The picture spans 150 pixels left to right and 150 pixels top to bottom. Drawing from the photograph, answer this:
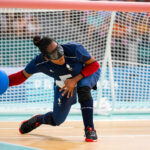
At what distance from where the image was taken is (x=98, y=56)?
5852mm

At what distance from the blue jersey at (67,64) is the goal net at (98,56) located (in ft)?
6.02

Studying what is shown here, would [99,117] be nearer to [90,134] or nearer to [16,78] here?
[90,134]

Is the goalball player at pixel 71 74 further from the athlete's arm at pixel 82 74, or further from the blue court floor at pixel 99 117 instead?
the blue court floor at pixel 99 117

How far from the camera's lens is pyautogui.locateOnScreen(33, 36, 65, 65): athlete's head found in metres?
3.21

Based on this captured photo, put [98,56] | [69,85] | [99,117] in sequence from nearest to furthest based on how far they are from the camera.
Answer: [69,85] → [99,117] → [98,56]

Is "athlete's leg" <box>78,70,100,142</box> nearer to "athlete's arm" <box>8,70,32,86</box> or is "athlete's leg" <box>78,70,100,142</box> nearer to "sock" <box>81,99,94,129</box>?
"sock" <box>81,99,94,129</box>

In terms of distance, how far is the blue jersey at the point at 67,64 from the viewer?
11.2 feet

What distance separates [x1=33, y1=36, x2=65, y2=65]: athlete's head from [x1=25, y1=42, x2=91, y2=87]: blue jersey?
0.14 m

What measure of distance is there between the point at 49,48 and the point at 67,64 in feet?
1.01

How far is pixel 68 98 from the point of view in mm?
3631

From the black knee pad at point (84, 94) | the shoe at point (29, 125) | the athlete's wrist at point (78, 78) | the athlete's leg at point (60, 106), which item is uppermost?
the athlete's wrist at point (78, 78)

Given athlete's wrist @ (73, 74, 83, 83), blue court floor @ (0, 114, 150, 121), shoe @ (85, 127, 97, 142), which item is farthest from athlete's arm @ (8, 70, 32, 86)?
blue court floor @ (0, 114, 150, 121)

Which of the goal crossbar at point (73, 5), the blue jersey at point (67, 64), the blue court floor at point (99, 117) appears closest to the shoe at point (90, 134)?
the blue jersey at point (67, 64)

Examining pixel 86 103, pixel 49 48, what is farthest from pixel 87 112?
pixel 49 48
